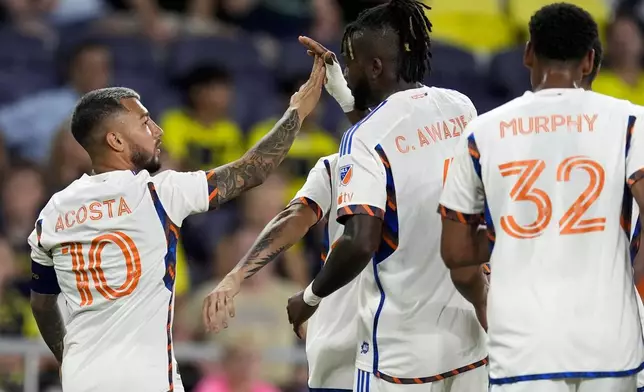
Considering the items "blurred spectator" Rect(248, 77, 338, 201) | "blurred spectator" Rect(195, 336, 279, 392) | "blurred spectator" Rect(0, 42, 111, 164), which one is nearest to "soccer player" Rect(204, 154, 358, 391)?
"blurred spectator" Rect(195, 336, 279, 392)

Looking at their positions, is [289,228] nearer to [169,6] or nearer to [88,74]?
[88,74]

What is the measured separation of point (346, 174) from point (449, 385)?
2.99ft

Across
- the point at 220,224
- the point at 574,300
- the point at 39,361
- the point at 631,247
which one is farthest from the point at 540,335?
the point at 220,224

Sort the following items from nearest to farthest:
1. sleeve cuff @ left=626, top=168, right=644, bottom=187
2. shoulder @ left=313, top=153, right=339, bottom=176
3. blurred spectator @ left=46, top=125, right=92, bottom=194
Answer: sleeve cuff @ left=626, top=168, right=644, bottom=187 < shoulder @ left=313, top=153, right=339, bottom=176 < blurred spectator @ left=46, top=125, right=92, bottom=194

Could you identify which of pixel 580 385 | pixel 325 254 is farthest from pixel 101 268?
pixel 580 385

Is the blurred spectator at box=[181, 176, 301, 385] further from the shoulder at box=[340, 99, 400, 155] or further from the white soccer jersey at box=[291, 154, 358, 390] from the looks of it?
the shoulder at box=[340, 99, 400, 155]

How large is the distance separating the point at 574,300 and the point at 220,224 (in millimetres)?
5917

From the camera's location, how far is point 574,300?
3727 millimetres

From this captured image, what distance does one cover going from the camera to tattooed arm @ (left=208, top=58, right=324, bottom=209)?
458 cm

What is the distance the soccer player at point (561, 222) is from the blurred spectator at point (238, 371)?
3.52 metres

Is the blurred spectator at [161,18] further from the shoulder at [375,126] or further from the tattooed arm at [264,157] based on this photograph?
the shoulder at [375,126]

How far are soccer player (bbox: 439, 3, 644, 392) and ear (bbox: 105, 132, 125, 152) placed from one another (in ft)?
4.74

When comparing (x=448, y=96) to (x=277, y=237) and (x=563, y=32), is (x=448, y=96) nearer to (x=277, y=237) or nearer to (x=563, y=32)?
(x=563, y=32)

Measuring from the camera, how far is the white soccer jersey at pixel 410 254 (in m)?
4.41
